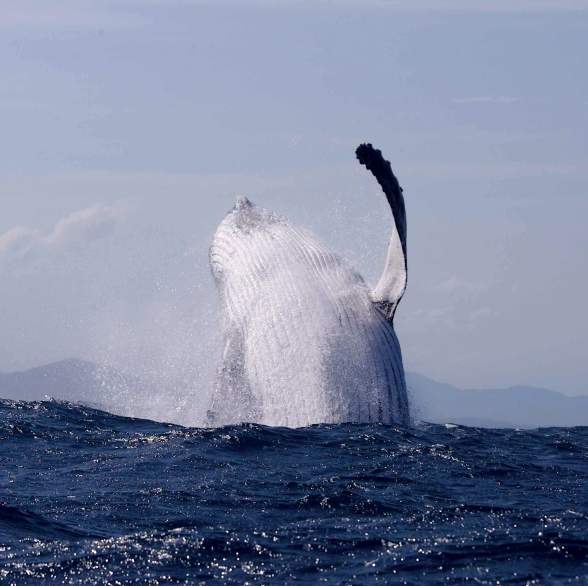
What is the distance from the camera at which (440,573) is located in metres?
7.88

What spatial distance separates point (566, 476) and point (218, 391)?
4221mm

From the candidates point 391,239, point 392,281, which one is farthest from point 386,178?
point 392,281

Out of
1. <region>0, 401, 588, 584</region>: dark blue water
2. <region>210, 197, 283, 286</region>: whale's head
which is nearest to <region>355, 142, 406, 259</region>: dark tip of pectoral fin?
<region>210, 197, 283, 286</region>: whale's head

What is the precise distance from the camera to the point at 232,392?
13.6 metres

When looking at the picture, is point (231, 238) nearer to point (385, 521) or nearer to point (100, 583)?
point (385, 521)

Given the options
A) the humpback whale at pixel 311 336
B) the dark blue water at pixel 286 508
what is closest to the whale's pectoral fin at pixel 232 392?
the humpback whale at pixel 311 336

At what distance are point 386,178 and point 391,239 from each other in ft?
2.49

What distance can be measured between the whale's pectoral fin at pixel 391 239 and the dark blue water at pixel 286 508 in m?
1.52

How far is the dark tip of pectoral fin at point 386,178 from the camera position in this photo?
507 inches

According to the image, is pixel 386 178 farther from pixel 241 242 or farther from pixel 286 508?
pixel 286 508

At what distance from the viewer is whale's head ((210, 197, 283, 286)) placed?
1441 centimetres

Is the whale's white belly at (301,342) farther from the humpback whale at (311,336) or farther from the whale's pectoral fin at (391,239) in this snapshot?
the whale's pectoral fin at (391,239)

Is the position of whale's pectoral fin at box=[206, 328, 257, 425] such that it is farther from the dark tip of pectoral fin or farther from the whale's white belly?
the dark tip of pectoral fin

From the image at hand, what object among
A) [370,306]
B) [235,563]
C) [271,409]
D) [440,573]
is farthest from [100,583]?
[370,306]
